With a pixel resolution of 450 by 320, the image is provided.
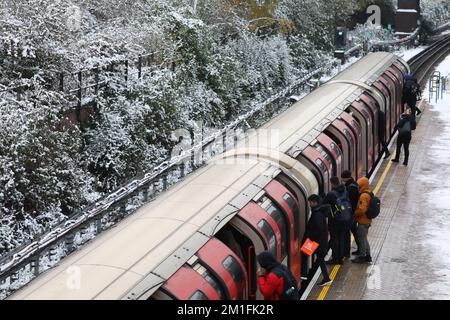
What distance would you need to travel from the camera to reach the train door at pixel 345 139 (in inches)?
639

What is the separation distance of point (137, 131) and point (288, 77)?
1697cm

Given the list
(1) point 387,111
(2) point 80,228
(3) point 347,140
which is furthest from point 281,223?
(1) point 387,111

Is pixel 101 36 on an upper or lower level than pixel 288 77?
upper

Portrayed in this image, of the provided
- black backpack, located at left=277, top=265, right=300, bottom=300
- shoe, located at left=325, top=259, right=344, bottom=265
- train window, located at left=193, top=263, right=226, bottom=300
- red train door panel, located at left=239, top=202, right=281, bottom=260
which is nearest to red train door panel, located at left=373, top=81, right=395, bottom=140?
shoe, located at left=325, top=259, right=344, bottom=265

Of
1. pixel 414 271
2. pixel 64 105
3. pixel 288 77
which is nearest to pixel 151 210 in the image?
pixel 414 271

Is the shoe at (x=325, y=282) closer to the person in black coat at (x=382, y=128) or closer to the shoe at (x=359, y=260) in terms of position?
the shoe at (x=359, y=260)

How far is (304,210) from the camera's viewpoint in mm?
12750

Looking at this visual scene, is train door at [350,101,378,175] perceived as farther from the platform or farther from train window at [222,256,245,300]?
train window at [222,256,245,300]

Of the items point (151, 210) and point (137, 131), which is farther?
point (137, 131)

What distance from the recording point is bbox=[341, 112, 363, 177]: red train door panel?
17.2 m

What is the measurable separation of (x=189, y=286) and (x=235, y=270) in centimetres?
123

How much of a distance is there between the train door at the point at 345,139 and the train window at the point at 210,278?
776 centimetres
